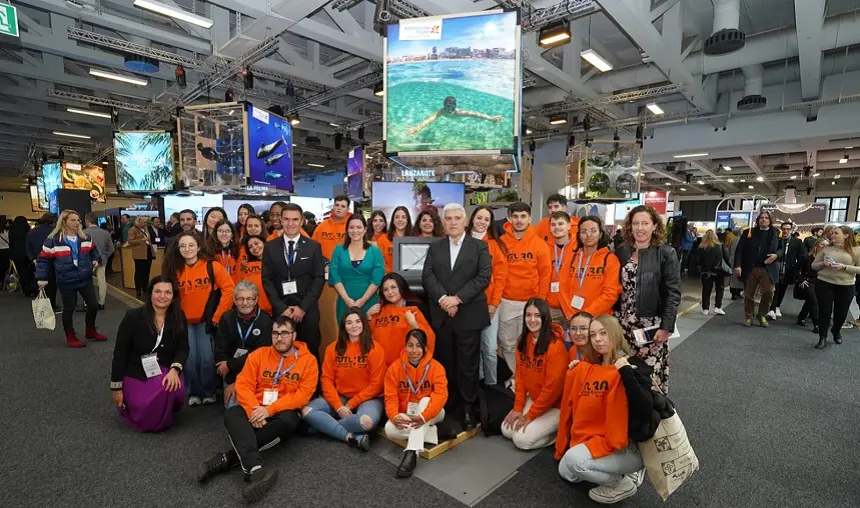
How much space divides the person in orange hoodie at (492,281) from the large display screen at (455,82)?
0.81 meters

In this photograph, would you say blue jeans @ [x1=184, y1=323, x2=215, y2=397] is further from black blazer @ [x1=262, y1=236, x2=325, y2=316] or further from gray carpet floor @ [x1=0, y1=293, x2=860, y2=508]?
black blazer @ [x1=262, y1=236, x2=325, y2=316]

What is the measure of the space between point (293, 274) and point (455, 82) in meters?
2.02

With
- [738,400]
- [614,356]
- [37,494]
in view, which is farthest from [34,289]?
[738,400]

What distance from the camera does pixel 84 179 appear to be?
12.2m

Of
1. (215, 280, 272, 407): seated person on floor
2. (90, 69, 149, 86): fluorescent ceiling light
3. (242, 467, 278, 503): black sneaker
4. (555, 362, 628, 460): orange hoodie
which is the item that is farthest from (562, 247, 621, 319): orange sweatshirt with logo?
(90, 69, 149, 86): fluorescent ceiling light

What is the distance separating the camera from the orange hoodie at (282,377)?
2.75 m

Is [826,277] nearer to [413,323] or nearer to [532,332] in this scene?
[532,332]

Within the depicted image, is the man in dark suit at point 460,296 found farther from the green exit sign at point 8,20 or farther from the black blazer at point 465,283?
the green exit sign at point 8,20

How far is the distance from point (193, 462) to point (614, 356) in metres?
2.61

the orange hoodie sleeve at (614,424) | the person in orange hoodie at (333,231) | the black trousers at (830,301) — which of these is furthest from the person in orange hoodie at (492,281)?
the black trousers at (830,301)

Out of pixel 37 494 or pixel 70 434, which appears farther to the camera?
pixel 70 434

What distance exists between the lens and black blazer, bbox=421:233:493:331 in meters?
2.95

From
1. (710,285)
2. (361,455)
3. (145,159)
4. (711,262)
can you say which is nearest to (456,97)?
(361,455)

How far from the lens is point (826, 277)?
16.2 ft
